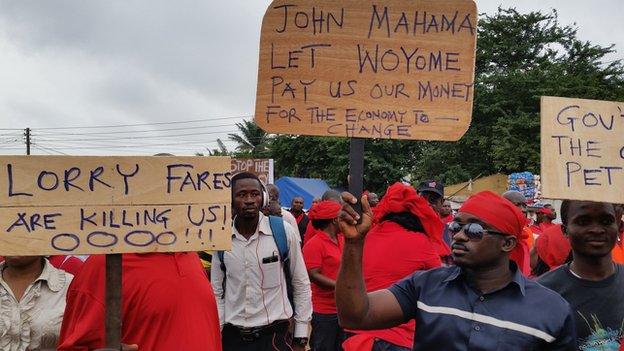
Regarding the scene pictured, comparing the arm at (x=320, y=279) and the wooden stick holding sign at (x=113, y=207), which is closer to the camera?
the wooden stick holding sign at (x=113, y=207)

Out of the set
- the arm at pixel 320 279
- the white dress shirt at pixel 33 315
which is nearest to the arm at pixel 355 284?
the white dress shirt at pixel 33 315

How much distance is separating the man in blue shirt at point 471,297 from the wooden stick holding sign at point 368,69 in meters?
0.42

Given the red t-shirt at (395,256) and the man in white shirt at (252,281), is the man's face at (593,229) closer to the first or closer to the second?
the red t-shirt at (395,256)

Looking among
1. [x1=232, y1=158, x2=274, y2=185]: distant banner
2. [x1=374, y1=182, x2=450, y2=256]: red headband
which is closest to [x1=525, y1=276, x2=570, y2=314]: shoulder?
[x1=374, y1=182, x2=450, y2=256]: red headband

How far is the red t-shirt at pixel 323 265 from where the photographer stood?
19.3 ft

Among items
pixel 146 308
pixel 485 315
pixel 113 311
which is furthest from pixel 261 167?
pixel 485 315

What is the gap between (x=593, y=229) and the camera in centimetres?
290

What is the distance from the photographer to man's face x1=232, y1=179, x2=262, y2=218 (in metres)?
4.40

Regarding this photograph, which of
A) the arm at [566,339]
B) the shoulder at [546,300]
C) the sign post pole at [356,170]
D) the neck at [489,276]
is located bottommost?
the arm at [566,339]

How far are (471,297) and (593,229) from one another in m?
0.80

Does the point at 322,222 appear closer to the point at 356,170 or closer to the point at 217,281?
the point at 217,281

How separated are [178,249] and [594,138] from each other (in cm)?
179

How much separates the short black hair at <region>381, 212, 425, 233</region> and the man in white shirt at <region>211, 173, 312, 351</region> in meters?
0.71

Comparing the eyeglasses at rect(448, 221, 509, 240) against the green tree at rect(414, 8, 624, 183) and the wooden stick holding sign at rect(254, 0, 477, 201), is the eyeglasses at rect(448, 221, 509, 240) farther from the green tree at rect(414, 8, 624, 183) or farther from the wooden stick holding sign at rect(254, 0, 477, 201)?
the green tree at rect(414, 8, 624, 183)
